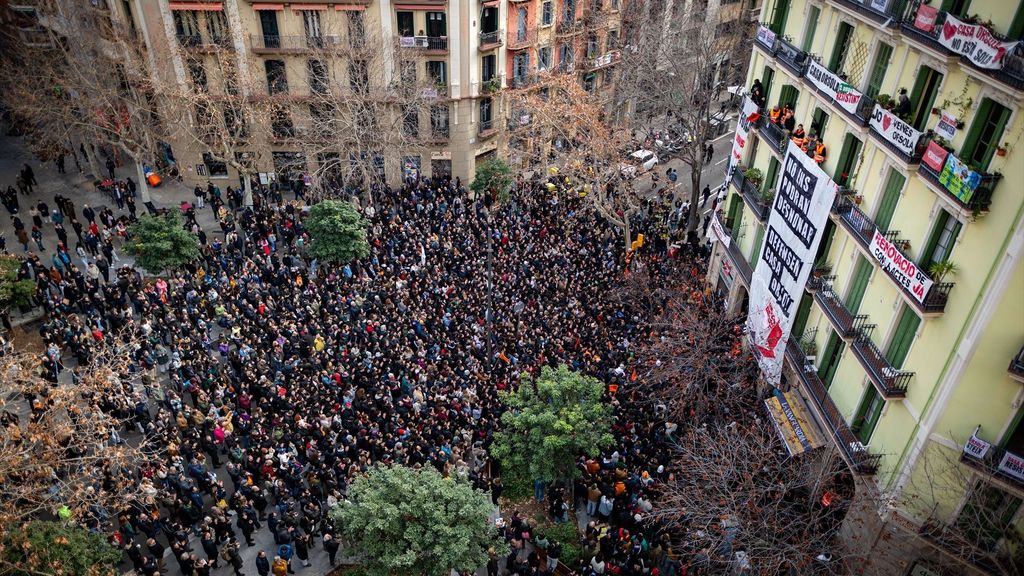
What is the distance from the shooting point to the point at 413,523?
58.9 feet

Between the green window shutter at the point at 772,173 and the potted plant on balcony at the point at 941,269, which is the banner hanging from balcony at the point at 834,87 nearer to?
the green window shutter at the point at 772,173

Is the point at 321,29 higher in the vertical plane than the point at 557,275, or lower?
higher

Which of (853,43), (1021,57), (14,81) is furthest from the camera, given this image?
(14,81)

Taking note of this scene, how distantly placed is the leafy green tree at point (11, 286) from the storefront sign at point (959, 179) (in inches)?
1228

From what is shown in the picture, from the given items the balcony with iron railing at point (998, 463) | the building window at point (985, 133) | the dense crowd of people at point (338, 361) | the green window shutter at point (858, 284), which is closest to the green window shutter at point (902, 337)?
the green window shutter at point (858, 284)

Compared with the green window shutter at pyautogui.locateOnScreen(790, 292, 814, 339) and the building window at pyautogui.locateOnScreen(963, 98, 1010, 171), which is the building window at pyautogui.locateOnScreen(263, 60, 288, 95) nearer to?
the green window shutter at pyautogui.locateOnScreen(790, 292, 814, 339)

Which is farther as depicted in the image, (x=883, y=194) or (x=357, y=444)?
(x=357, y=444)

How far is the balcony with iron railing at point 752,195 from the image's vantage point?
26234 mm

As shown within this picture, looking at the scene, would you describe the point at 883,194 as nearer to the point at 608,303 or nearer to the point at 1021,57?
the point at 1021,57

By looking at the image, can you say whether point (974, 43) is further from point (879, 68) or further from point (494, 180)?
point (494, 180)

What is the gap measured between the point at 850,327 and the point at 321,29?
32088 mm

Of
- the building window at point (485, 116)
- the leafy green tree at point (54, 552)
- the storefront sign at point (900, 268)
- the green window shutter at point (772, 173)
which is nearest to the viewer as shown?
the leafy green tree at point (54, 552)

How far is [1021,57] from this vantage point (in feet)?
47.4

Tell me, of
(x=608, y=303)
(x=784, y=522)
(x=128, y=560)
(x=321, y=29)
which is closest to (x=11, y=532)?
(x=128, y=560)
